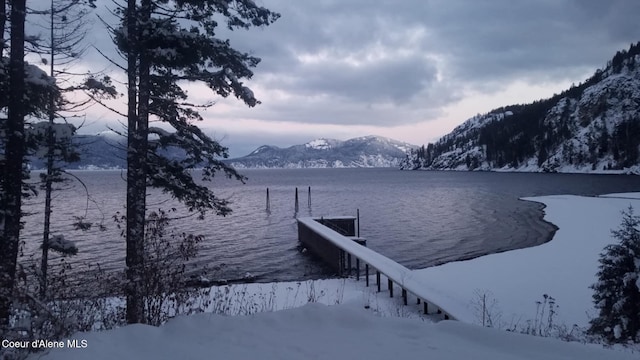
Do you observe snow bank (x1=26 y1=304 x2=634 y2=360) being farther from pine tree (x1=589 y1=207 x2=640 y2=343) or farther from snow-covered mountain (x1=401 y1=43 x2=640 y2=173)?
snow-covered mountain (x1=401 y1=43 x2=640 y2=173)

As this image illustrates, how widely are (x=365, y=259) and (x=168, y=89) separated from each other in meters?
12.5

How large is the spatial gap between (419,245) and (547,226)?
41.4ft

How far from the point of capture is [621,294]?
29.7 feet

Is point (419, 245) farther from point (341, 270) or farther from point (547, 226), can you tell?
point (547, 226)

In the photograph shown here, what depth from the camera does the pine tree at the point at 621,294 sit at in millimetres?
8586

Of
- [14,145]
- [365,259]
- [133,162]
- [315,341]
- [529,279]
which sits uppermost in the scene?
[14,145]

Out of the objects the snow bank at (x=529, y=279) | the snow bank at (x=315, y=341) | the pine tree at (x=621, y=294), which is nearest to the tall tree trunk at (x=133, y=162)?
the snow bank at (x=315, y=341)

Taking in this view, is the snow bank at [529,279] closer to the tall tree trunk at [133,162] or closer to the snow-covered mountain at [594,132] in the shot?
the tall tree trunk at [133,162]

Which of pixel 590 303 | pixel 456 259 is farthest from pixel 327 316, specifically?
pixel 456 259

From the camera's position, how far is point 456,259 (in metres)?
24.1

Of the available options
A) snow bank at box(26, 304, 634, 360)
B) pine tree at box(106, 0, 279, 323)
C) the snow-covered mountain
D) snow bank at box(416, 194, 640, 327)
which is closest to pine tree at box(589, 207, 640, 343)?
snow bank at box(416, 194, 640, 327)

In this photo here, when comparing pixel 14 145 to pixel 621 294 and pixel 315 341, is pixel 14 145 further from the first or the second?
pixel 621 294

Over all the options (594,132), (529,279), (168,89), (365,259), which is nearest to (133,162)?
(168,89)

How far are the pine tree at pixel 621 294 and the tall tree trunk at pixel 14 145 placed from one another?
40.6ft
